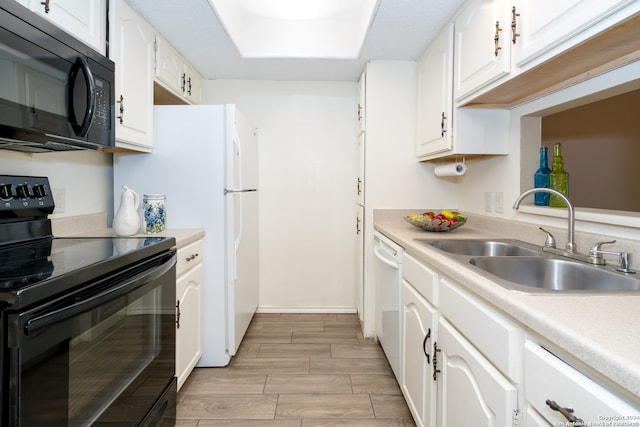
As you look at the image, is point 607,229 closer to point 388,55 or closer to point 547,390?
point 547,390

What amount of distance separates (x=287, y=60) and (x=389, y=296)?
71.4 inches

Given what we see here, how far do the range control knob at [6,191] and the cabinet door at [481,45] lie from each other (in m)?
1.93

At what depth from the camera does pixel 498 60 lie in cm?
154

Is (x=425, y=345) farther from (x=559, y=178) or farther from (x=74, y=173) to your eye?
(x=74, y=173)

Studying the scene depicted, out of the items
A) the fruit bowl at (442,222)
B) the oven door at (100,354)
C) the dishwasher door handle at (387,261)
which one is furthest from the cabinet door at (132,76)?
the fruit bowl at (442,222)

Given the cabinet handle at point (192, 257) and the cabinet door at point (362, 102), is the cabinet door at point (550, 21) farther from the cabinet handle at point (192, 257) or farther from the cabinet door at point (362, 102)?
the cabinet handle at point (192, 257)

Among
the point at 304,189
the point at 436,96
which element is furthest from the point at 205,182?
the point at 436,96

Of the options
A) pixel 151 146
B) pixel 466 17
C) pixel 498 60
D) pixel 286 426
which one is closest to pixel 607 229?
pixel 498 60

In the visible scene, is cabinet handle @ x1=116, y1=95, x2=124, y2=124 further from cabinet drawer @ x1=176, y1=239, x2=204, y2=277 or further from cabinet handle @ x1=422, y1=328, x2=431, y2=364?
cabinet handle @ x1=422, y1=328, x2=431, y2=364

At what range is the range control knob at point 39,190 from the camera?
1600 millimetres

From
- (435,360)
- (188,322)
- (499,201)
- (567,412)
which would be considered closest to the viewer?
(567,412)

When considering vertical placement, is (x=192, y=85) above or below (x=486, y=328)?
above

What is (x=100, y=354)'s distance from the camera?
114 cm

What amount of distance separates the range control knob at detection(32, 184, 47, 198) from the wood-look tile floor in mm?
1195
